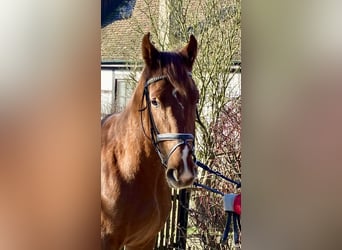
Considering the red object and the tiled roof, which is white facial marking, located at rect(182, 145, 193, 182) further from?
the tiled roof

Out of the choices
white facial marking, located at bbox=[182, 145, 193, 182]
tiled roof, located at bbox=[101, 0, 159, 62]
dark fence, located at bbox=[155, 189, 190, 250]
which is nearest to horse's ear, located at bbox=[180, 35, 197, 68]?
tiled roof, located at bbox=[101, 0, 159, 62]

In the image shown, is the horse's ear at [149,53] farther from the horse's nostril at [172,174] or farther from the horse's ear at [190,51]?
the horse's nostril at [172,174]

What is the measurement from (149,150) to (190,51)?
36 centimetres

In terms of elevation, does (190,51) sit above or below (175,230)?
above

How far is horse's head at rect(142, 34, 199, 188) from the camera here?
1689 mm

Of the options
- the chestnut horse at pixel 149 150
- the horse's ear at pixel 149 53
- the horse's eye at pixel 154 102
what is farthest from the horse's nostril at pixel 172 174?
the horse's ear at pixel 149 53

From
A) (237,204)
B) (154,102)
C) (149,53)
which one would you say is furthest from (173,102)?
(237,204)

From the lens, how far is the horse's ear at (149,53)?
5.58 ft

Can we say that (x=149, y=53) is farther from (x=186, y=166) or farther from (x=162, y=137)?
(x=186, y=166)

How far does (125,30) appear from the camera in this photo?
173 cm
